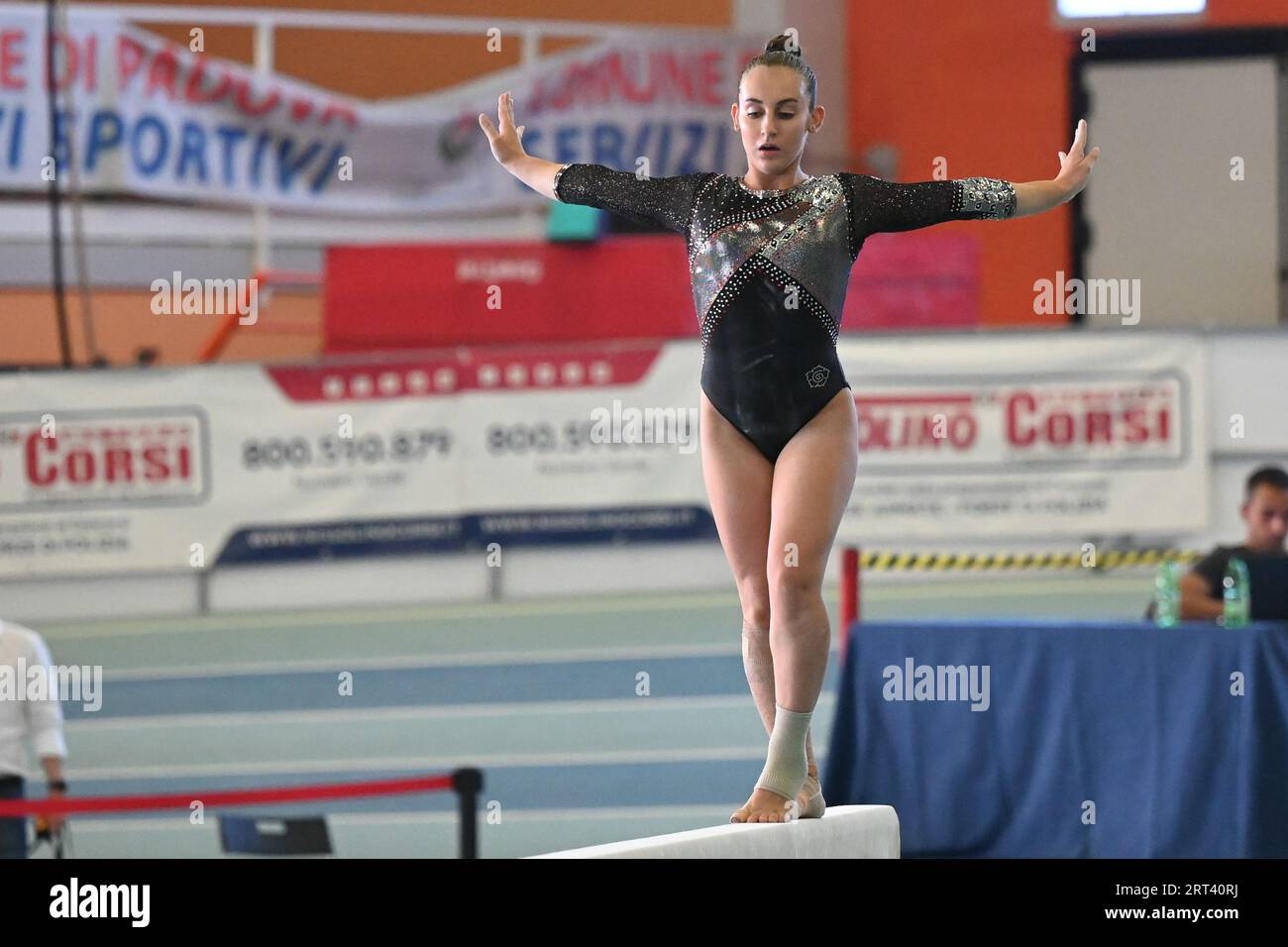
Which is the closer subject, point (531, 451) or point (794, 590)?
point (794, 590)

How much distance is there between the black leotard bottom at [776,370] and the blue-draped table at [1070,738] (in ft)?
9.82

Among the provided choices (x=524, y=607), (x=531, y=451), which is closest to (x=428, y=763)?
(x=524, y=607)

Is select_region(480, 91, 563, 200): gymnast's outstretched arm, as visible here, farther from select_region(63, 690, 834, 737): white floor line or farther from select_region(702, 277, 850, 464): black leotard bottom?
select_region(63, 690, 834, 737): white floor line

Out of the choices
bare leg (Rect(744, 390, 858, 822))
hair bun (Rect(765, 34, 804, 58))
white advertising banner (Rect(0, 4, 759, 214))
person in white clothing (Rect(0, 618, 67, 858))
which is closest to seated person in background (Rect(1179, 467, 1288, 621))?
bare leg (Rect(744, 390, 858, 822))

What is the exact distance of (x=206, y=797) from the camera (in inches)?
207

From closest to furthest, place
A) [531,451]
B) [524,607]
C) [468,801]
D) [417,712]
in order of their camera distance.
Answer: [468,801]
[417,712]
[531,451]
[524,607]

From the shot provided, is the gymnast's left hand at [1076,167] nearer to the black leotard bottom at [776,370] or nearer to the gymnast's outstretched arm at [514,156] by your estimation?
the black leotard bottom at [776,370]

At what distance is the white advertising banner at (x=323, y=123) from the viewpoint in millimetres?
12984

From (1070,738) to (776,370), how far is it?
3.26 meters

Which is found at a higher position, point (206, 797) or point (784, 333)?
point (784, 333)

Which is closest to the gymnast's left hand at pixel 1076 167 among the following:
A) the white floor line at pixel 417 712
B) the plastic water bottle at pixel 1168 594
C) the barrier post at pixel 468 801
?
the barrier post at pixel 468 801

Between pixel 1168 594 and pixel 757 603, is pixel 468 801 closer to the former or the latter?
pixel 757 603
